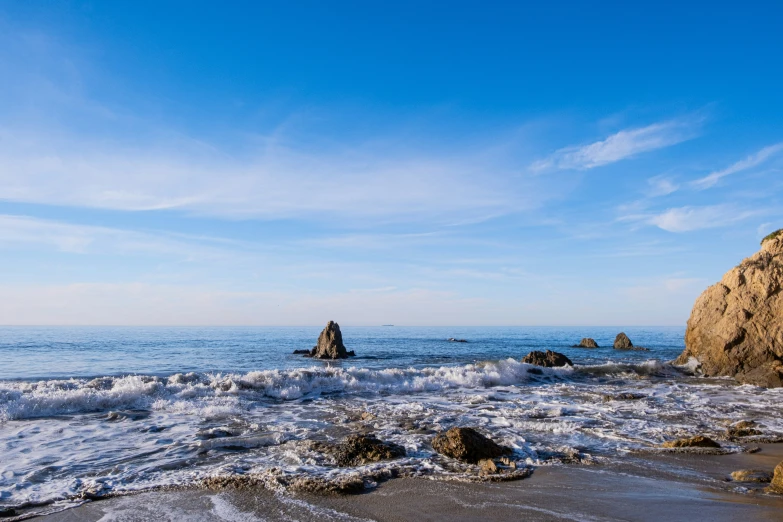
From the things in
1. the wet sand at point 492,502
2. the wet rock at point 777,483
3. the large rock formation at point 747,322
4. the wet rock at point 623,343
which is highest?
the large rock formation at point 747,322

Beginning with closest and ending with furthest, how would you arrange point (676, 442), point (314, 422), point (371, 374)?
point (676, 442)
point (314, 422)
point (371, 374)

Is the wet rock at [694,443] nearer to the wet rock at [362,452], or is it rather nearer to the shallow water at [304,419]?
the shallow water at [304,419]

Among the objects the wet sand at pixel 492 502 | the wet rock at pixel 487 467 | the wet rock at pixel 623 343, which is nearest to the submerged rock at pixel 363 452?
the wet sand at pixel 492 502

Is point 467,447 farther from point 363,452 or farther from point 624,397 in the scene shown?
point 624,397

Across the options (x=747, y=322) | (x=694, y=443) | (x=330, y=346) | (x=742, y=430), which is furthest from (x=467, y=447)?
(x=330, y=346)

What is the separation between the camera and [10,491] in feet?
23.1

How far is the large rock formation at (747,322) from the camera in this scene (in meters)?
21.7

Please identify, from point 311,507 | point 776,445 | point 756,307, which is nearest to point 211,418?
point 311,507

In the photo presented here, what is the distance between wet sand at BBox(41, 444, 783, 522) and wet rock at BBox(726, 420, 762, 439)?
3711 millimetres

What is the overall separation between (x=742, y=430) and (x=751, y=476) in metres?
4.09

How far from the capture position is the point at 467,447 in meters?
8.30

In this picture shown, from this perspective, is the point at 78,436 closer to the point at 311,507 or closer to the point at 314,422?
the point at 314,422

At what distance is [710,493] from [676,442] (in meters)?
2.86

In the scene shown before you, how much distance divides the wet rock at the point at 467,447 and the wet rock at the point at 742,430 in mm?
5738
